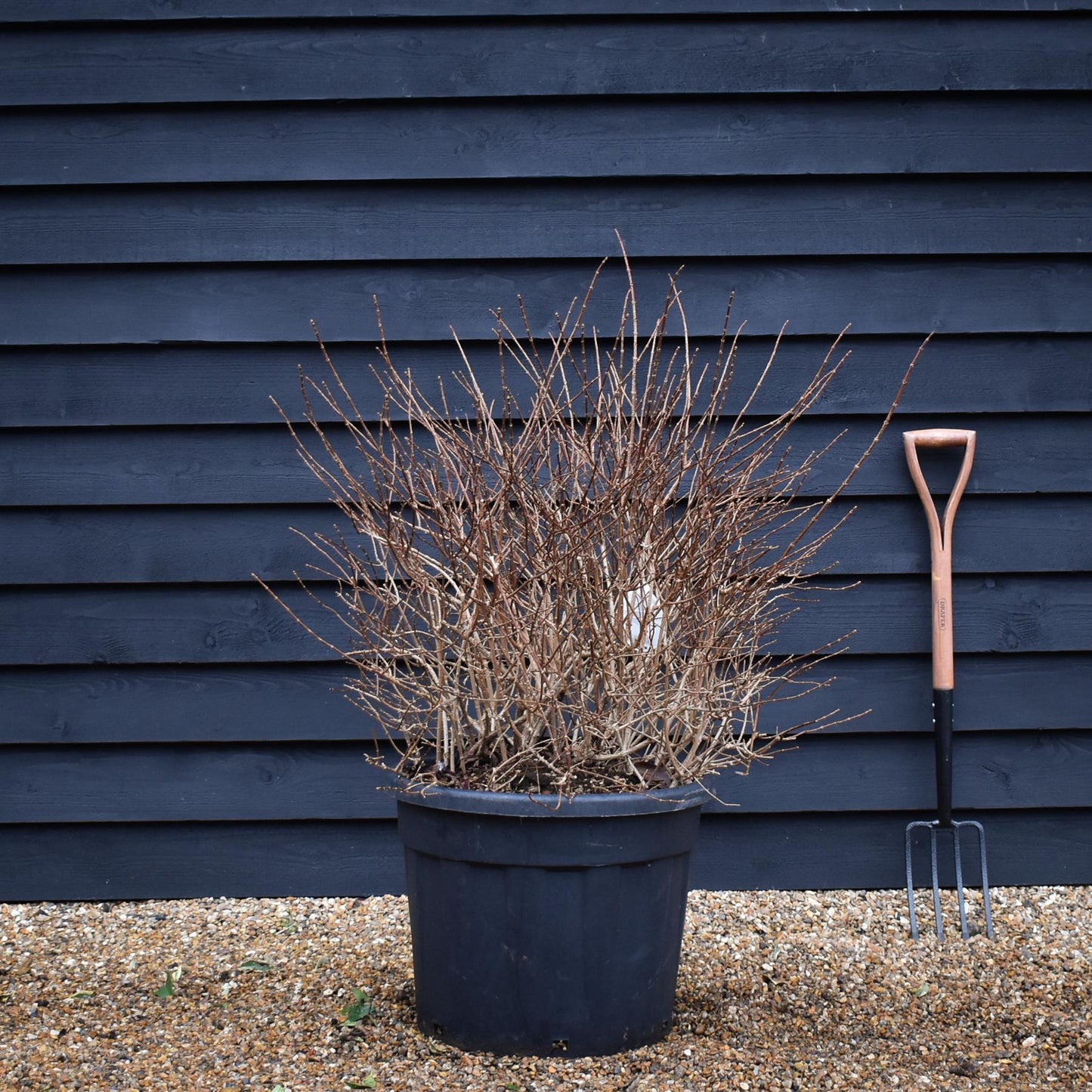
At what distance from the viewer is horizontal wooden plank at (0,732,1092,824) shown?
2.77 metres

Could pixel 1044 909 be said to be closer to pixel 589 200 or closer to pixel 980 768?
pixel 980 768

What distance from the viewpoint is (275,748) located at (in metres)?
2.78

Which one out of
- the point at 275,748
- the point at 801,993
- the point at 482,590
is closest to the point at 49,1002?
the point at 275,748

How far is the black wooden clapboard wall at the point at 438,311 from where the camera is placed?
2.74m

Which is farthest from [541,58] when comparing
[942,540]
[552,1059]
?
[552,1059]

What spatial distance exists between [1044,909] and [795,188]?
1995 mm

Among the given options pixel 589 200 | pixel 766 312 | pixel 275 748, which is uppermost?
pixel 589 200

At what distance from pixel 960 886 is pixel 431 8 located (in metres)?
2.60

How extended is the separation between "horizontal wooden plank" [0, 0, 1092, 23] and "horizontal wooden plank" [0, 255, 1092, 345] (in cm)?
64

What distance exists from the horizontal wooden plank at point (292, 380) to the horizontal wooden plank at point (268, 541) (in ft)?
0.81

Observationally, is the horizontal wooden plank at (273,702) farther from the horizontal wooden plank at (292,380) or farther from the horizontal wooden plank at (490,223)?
the horizontal wooden plank at (490,223)

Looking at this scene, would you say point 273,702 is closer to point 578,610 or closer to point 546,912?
point 578,610

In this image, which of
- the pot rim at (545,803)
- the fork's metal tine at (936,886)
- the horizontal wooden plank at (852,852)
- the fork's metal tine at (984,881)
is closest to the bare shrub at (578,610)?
the pot rim at (545,803)

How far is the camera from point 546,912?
183 centimetres
